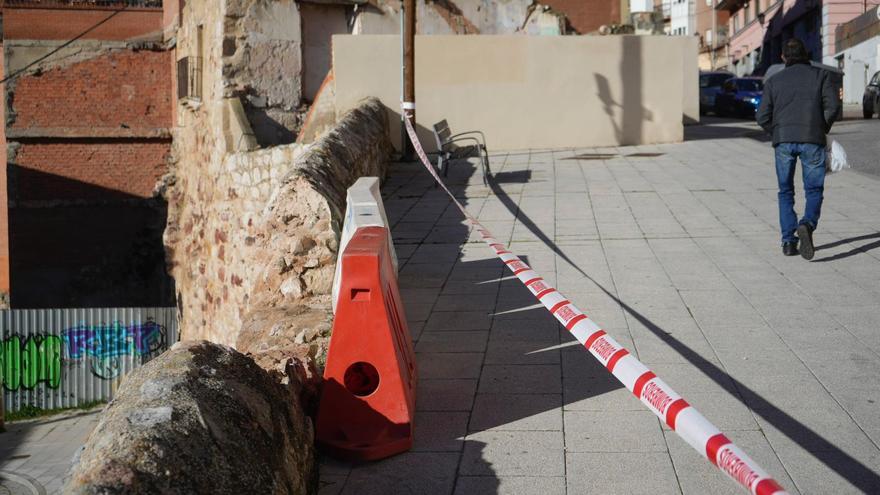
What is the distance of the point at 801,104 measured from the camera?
793 cm

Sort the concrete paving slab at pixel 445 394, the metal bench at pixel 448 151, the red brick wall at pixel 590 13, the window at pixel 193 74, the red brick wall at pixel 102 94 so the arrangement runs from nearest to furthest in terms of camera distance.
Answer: the concrete paving slab at pixel 445 394 < the metal bench at pixel 448 151 < the window at pixel 193 74 < the red brick wall at pixel 102 94 < the red brick wall at pixel 590 13

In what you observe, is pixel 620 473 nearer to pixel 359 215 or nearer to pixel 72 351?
pixel 359 215

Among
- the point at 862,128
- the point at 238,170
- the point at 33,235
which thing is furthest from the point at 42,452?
the point at 862,128

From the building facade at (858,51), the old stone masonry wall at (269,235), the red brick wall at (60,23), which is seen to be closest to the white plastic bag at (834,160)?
the old stone masonry wall at (269,235)

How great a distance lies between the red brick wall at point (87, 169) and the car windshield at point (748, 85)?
1765 centimetres

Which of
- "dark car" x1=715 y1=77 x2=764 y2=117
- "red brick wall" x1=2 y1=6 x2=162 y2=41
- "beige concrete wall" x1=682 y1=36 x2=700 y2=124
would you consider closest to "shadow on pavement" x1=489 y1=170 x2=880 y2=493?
"red brick wall" x1=2 y1=6 x2=162 y2=41

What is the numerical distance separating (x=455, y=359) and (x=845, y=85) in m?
35.0

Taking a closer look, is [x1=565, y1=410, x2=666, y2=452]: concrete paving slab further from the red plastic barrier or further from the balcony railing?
the balcony railing

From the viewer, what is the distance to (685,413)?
3.32 metres

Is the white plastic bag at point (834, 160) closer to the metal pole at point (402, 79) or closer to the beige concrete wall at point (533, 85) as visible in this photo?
the metal pole at point (402, 79)

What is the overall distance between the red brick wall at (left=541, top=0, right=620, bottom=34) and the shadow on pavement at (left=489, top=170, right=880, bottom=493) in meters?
25.5

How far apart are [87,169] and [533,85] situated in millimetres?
10324

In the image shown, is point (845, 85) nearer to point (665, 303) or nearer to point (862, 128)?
point (862, 128)

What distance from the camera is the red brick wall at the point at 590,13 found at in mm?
30812
